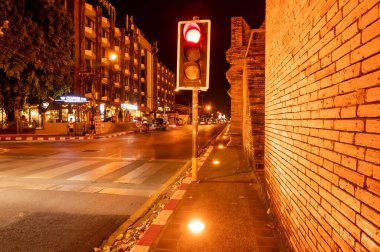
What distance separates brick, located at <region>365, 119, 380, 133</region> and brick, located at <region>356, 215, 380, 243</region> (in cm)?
56

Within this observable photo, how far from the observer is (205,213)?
578 cm

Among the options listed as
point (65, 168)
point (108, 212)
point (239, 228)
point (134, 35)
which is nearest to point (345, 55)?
point (239, 228)

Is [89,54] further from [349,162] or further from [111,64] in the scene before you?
[349,162]

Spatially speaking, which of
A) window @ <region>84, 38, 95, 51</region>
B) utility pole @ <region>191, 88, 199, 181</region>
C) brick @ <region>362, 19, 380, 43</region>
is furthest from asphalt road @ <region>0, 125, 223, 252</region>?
window @ <region>84, 38, 95, 51</region>

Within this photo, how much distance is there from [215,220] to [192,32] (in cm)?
443

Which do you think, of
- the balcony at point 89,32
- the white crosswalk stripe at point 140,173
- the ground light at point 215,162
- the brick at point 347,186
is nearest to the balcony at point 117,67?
the balcony at point 89,32

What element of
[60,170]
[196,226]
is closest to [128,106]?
[60,170]

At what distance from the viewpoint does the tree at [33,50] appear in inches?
950

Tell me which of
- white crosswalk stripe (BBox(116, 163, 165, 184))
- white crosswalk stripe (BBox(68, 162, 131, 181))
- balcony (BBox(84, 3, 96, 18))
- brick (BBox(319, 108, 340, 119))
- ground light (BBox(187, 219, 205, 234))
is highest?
balcony (BBox(84, 3, 96, 18))

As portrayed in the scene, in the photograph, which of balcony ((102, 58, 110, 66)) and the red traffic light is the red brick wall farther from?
balcony ((102, 58, 110, 66))

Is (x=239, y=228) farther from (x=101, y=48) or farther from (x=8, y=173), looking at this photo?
(x=101, y=48)

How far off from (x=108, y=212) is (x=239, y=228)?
2.64 m

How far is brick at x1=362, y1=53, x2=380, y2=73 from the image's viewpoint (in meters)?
1.89

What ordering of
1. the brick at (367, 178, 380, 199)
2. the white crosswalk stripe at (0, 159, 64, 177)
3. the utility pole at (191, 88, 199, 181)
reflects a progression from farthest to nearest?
the white crosswalk stripe at (0, 159, 64, 177), the utility pole at (191, 88, 199, 181), the brick at (367, 178, 380, 199)
